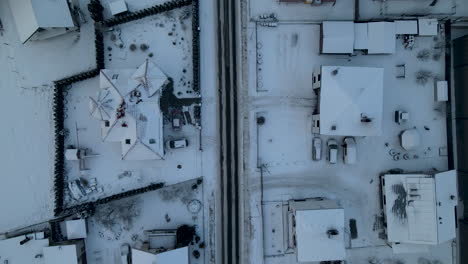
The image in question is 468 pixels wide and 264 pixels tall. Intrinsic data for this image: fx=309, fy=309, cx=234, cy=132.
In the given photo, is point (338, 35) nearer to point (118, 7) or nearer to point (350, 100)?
point (350, 100)

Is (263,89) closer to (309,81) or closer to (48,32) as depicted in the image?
(309,81)

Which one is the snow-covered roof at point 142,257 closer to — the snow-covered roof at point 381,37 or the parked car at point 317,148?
the parked car at point 317,148

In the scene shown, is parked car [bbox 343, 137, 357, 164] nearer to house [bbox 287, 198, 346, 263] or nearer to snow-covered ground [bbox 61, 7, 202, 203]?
A: house [bbox 287, 198, 346, 263]

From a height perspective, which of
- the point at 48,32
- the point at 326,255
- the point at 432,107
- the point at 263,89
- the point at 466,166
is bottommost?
the point at 326,255

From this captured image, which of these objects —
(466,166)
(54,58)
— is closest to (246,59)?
(54,58)

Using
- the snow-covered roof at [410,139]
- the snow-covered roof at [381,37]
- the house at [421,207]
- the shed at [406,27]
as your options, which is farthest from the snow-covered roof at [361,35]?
the house at [421,207]

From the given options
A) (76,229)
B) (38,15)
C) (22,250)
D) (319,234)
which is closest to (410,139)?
(319,234)
